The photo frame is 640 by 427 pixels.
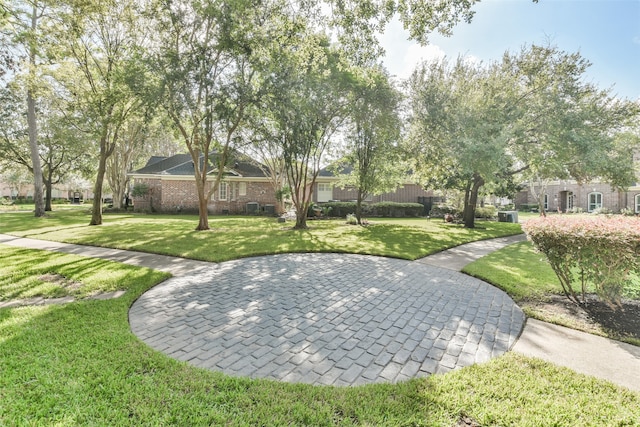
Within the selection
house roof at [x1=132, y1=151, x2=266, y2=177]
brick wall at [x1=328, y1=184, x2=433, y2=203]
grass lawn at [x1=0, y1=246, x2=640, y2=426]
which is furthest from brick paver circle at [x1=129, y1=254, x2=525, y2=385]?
brick wall at [x1=328, y1=184, x2=433, y2=203]

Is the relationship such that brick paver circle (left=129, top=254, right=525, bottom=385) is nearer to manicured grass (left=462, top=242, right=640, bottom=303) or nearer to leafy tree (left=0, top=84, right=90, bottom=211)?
manicured grass (left=462, top=242, right=640, bottom=303)

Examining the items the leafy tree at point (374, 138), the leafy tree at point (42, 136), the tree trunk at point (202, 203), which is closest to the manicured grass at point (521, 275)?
the leafy tree at point (374, 138)

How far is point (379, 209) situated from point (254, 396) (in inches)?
1016

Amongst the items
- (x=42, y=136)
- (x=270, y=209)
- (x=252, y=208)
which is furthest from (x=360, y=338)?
(x=42, y=136)

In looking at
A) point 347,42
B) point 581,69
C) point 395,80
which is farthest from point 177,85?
point 581,69

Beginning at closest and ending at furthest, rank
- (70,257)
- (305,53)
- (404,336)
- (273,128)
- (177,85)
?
(404,336), (70,257), (305,53), (177,85), (273,128)

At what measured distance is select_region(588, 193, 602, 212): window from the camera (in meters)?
32.2

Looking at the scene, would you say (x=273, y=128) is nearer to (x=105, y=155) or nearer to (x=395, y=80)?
(x=395, y=80)

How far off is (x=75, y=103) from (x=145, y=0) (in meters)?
7.33

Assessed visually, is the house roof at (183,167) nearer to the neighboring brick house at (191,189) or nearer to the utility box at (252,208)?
the neighboring brick house at (191,189)

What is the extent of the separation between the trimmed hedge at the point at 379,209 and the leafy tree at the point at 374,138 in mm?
5360

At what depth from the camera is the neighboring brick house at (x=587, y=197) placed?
29.8m

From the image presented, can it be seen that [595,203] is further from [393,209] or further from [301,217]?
[301,217]

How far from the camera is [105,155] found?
15.7 m
